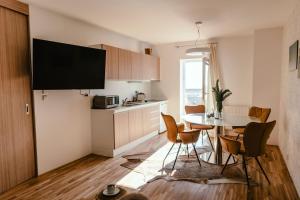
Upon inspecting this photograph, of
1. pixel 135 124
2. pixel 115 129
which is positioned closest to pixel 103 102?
pixel 115 129

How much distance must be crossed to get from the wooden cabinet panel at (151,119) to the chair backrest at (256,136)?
266cm

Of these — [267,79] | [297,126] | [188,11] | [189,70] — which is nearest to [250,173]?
[297,126]

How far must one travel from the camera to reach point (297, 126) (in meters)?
2.75

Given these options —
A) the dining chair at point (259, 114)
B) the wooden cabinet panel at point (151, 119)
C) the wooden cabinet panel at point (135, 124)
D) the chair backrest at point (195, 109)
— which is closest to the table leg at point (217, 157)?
the dining chair at point (259, 114)

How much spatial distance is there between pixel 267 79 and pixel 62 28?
13.8 ft

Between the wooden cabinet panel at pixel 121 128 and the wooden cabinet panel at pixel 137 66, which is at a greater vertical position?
the wooden cabinet panel at pixel 137 66

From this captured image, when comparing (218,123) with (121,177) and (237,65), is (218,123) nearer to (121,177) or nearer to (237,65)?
(121,177)

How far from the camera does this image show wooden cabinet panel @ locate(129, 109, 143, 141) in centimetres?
460

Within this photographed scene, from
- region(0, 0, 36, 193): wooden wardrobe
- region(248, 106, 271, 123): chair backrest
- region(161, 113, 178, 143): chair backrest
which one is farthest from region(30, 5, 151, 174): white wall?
region(248, 106, 271, 123): chair backrest

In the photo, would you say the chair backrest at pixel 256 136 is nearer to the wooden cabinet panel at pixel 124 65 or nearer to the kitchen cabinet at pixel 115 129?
the kitchen cabinet at pixel 115 129

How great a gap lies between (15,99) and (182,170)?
266 centimetres

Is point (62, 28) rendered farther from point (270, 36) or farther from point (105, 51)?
point (270, 36)

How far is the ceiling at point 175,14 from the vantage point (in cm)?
305

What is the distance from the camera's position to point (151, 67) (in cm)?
583
